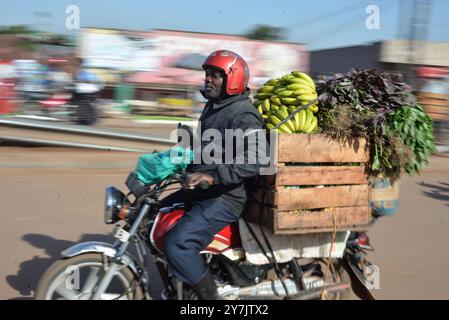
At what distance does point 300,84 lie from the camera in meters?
3.54

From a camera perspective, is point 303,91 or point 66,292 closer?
point 66,292

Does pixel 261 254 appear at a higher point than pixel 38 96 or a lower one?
lower

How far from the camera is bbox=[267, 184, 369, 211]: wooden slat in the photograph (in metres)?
3.15

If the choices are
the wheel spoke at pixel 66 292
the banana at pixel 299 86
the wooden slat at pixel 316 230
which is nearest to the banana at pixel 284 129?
the banana at pixel 299 86

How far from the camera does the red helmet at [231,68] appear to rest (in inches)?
129

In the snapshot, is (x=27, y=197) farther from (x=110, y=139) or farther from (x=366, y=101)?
(x=366, y=101)

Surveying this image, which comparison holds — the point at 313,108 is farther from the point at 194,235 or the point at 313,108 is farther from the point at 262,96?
the point at 194,235

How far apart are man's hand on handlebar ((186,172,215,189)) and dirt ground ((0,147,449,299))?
4.89 ft

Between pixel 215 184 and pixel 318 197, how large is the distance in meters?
0.70

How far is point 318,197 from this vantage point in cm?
327

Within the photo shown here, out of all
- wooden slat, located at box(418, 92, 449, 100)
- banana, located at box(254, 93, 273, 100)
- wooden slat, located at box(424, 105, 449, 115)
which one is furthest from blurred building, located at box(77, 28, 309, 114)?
banana, located at box(254, 93, 273, 100)

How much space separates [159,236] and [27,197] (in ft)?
13.7

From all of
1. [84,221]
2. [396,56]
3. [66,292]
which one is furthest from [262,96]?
[396,56]
